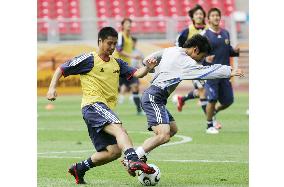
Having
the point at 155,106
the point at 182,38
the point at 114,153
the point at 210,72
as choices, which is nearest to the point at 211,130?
the point at 182,38

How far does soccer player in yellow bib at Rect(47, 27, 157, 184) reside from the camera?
915cm

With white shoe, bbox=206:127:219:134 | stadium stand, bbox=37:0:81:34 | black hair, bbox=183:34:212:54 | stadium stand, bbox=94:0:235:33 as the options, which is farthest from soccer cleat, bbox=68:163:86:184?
stadium stand, bbox=94:0:235:33

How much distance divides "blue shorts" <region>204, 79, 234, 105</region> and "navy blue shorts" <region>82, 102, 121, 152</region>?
628 centimetres

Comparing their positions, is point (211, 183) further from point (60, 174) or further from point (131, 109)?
point (131, 109)

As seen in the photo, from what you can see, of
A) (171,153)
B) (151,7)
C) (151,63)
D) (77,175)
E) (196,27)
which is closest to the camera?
(77,175)

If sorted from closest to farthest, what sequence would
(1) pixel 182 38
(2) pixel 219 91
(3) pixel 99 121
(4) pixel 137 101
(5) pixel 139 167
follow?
(5) pixel 139 167 < (3) pixel 99 121 < (2) pixel 219 91 < (1) pixel 182 38 < (4) pixel 137 101

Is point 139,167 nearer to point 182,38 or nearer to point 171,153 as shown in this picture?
point 171,153

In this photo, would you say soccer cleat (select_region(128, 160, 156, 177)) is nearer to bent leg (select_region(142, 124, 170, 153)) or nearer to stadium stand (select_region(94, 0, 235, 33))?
bent leg (select_region(142, 124, 170, 153))

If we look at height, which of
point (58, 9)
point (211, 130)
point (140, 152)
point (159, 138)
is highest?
point (58, 9)

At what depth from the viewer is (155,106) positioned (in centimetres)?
977

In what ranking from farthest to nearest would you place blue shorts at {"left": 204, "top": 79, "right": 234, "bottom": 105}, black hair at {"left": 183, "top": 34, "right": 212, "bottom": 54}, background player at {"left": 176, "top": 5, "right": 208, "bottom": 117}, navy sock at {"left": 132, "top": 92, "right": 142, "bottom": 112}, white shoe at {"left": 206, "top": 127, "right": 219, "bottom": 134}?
1. navy sock at {"left": 132, "top": 92, "right": 142, "bottom": 112}
2. background player at {"left": 176, "top": 5, "right": 208, "bottom": 117}
3. white shoe at {"left": 206, "top": 127, "right": 219, "bottom": 134}
4. blue shorts at {"left": 204, "top": 79, "right": 234, "bottom": 105}
5. black hair at {"left": 183, "top": 34, "right": 212, "bottom": 54}

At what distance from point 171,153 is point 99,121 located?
3553 millimetres

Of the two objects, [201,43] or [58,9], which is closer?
[201,43]
